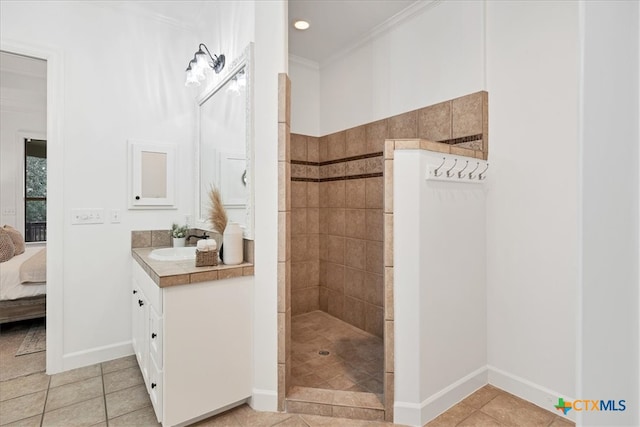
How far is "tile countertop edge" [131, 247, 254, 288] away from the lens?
164 cm

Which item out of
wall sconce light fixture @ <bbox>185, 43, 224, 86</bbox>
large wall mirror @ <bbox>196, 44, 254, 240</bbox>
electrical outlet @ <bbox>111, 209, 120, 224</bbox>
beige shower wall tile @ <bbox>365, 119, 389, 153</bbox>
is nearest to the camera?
large wall mirror @ <bbox>196, 44, 254, 240</bbox>

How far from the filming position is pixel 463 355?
6.49 ft

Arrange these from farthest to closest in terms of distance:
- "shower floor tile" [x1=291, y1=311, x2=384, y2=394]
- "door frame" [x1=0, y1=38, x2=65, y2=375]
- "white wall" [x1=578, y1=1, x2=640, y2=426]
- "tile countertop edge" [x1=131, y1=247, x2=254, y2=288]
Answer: "door frame" [x1=0, y1=38, x2=65, y2=375] < "shower floor tile" [x1=291, y1=311, x2=384, y2=394] < "tile countertop edge" [x1=131, y1=247, x2=254, y2=288] < "white wall" [x1=578, y1=1, x2=640, y2=426]

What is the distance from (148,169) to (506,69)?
270 cm

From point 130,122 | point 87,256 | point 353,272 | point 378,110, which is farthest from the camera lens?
point 353,272

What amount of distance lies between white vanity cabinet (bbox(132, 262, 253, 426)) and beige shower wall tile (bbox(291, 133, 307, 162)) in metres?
1.76

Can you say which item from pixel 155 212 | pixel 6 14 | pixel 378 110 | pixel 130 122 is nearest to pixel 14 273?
pixel 155 212

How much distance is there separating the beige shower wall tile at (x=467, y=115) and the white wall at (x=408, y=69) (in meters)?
0.06

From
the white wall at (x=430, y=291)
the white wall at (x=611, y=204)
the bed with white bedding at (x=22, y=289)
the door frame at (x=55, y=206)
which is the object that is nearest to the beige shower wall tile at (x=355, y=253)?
the white wall at (x=430, y=291)

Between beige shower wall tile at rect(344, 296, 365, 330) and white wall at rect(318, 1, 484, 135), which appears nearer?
white wall at rect(318, 1, 484, 135)

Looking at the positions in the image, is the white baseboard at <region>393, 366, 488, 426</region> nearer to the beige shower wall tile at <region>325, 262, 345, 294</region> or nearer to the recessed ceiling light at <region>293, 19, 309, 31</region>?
the beige shower wall tile at <region>325, 262, 345, 294</region>

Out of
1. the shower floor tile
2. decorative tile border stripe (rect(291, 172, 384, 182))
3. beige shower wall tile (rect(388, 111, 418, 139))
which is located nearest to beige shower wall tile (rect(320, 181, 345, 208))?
decorative tile border stripe (rect(291, 172, 384, 182))

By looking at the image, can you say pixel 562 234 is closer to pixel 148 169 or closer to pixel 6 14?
pixel 148 169

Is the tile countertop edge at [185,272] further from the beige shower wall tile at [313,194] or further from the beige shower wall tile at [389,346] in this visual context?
the beige shower wall tile at [313,194]
